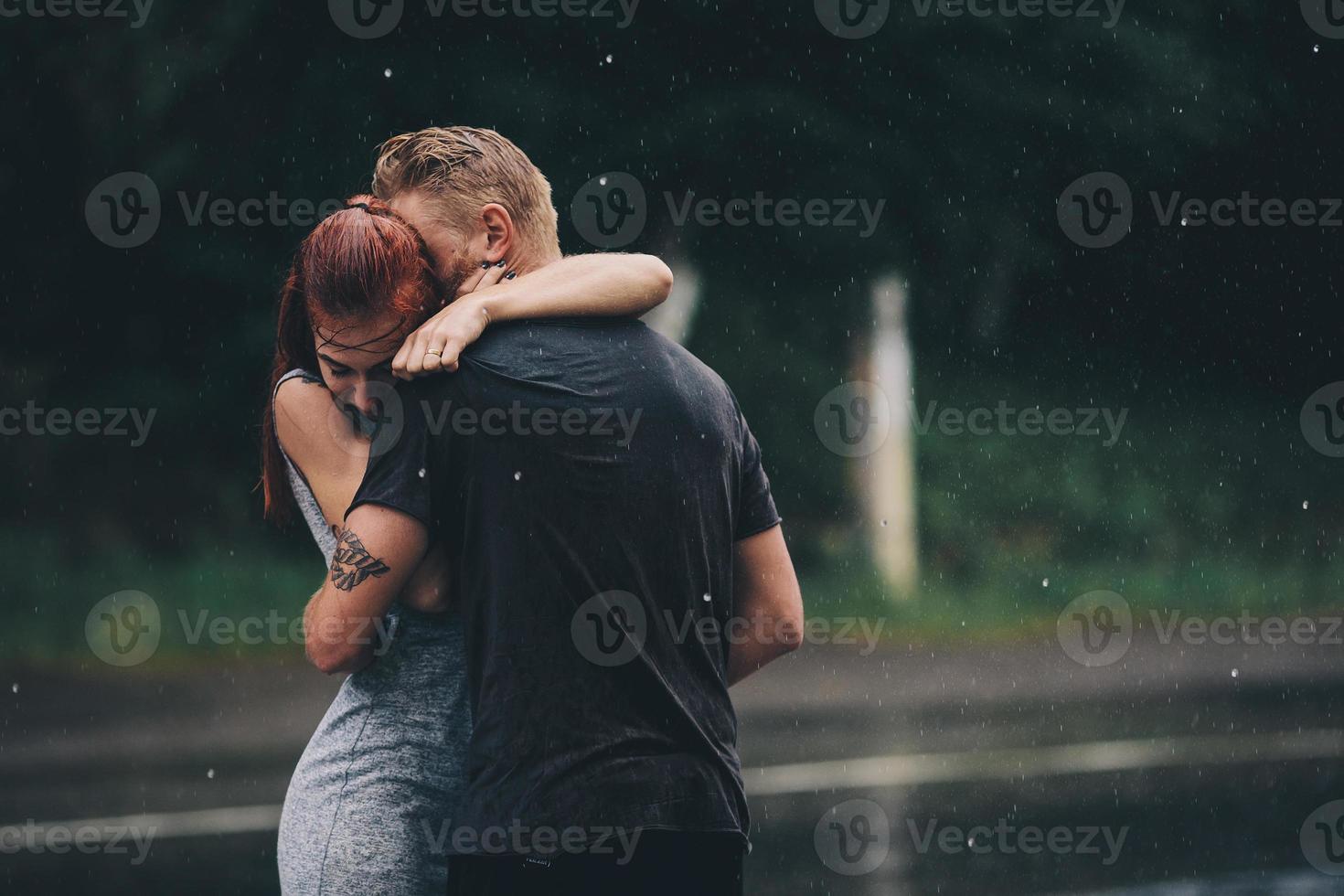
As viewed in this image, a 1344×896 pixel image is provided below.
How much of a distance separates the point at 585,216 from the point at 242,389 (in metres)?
3.75

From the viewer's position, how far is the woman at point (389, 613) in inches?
94.2

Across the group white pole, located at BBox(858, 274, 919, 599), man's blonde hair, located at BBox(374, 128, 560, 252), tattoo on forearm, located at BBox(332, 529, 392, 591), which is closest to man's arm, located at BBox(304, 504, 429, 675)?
tattoo on forearm, located at BBox(332, 529, 392, 591)

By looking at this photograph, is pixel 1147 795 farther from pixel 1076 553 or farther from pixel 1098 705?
pixel 1076 553

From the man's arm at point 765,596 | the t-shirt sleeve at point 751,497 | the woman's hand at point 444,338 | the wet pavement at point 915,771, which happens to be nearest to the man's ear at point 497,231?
the woman's hand at point 444,338

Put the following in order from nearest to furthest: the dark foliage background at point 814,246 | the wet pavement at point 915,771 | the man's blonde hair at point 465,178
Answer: the man's blonde hair at point 465,178, the wet pavement at point 915,771, the dark foliage background at point 814,246

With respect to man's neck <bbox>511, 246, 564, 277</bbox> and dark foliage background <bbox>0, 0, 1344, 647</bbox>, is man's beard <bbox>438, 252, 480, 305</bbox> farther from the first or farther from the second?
dark foliage background <bbox>0, 0, 1344, 647</bbox>

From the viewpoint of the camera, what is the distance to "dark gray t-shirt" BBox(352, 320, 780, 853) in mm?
2275

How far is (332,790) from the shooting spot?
242 centimetres

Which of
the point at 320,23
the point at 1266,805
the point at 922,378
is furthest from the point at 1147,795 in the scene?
the point at 922,378

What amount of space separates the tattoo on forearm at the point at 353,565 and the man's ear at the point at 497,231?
564mm

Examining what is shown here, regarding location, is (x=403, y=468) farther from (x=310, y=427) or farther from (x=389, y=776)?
(x=389, y=776)

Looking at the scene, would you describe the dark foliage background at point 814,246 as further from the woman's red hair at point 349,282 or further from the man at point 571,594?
the man at point 571,594

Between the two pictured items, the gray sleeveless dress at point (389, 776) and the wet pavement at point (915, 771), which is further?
the wet pavement at point (915, 771)

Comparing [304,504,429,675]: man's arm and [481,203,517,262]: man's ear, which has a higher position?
[481,203,517,262]: man's ear
